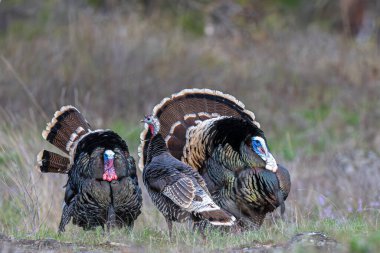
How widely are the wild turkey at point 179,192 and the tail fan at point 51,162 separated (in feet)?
3.24

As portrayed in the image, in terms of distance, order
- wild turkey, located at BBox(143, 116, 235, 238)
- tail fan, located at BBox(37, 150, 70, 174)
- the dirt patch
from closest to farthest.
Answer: the dirt patch, wild turkey, located at BBox(143, 116, 235, 238), tail fan, located at BBox(37, 150, 70, 174)

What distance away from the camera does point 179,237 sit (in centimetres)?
669

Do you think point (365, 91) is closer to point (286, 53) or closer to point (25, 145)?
point (286, 53)

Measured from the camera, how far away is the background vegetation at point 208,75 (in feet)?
32.8

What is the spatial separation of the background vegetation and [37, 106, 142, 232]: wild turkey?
2.37 feet

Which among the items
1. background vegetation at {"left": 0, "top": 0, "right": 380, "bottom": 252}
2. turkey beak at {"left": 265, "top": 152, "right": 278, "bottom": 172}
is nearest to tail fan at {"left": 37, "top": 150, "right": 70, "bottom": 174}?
background vegetation at {"left": 0, "top": 0, "right": 380, "bottom": 252}

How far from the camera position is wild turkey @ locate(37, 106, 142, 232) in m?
7.40

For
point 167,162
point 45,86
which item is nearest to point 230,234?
point 167,162

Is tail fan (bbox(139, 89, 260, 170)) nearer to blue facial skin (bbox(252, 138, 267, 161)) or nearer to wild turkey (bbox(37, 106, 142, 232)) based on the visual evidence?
wild turkey (bbox(37, 106, 142, 232))

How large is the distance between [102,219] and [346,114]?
790cm

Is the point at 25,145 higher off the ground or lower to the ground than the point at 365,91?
lower

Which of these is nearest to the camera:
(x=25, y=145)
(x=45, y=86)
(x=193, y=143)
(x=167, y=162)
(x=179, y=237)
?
(x=179, y=237)

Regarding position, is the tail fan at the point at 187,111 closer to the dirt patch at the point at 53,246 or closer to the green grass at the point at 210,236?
the green grass at the point at 210,236

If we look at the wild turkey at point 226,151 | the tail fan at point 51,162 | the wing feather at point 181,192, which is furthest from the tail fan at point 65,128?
the wing feather at point 181,192
